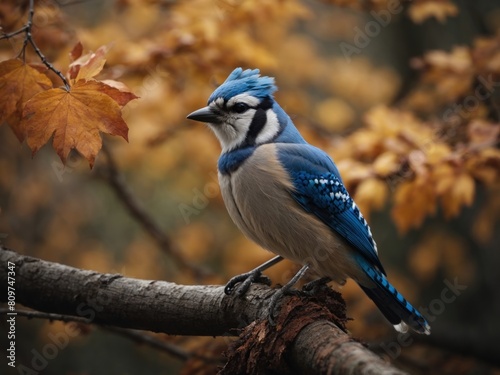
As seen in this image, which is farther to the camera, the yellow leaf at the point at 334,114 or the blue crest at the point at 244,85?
the yellow leaf at the point at 334,114

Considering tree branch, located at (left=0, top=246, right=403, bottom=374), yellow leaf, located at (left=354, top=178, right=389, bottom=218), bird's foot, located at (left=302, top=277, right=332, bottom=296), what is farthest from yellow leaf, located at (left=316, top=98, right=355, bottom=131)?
tree branch, located at (left=0, top=246, right=403, bottom=374)

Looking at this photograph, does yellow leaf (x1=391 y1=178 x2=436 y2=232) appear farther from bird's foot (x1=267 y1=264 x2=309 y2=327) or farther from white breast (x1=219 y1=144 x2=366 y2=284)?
bird's foot (x1=267 y1=264 x2=309 y2=327)

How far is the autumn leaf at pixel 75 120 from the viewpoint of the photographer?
91.7 inches

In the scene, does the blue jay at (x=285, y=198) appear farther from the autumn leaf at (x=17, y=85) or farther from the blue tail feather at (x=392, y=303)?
the autumn leaf at (x=17, y=85)

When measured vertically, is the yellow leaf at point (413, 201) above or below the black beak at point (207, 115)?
below

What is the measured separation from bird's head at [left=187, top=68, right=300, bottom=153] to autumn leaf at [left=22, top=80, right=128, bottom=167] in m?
0.71

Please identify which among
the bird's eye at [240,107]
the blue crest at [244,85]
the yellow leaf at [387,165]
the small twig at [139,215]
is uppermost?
the blue crest at [244,85]

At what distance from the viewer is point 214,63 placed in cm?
407

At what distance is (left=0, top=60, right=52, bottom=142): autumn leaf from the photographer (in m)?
2.44

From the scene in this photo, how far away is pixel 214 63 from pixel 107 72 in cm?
76

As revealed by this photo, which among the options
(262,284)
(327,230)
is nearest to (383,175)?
(327,230)

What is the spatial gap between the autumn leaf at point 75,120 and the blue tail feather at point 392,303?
144 cm

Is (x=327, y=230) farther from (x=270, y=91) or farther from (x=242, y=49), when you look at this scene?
(x=242, y=49)

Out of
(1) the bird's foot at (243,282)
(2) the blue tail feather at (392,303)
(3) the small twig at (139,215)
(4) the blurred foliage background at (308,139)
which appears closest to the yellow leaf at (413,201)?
(4) the blurred foliage background at (308,139)
